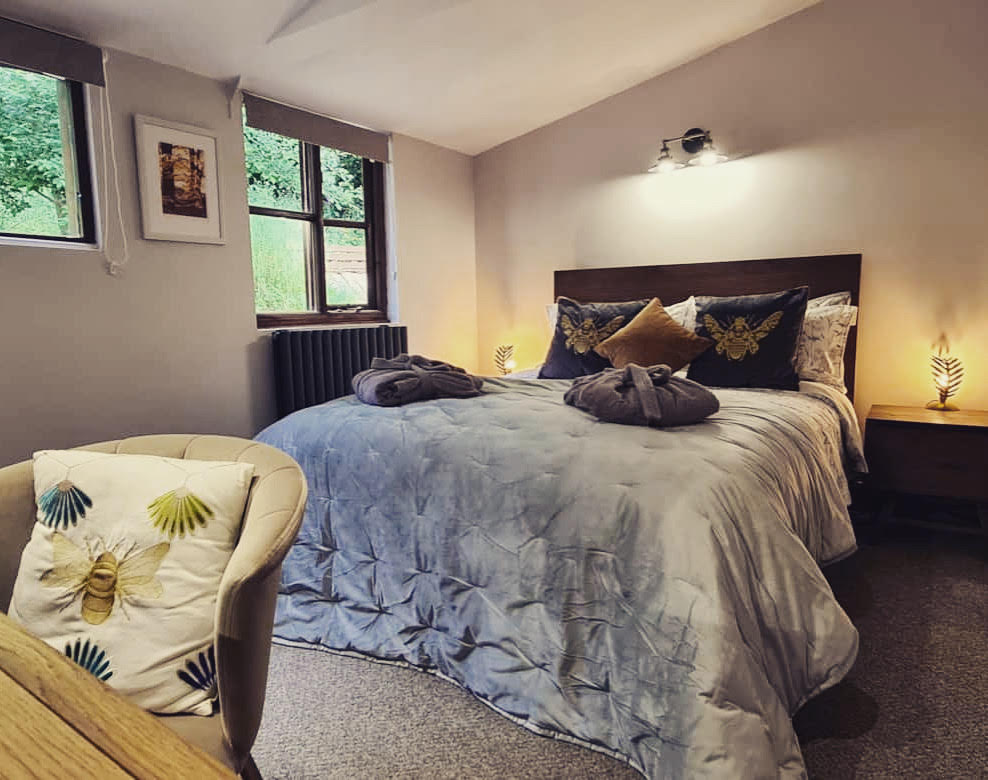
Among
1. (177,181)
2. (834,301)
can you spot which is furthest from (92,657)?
(834,301)

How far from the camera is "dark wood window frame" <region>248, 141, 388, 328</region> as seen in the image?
11.8ft

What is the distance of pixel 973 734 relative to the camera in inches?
62.1

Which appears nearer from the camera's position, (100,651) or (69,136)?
(100,651)

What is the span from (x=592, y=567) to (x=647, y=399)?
608mm

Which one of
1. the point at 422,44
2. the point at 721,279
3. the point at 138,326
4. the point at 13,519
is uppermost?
the point at 422,44

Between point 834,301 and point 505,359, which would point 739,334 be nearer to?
point 834,301

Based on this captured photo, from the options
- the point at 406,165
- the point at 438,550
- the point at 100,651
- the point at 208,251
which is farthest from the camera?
the point at 406,165

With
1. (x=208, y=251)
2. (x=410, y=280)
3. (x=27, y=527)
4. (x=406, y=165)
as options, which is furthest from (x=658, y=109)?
(x=27, y=527)

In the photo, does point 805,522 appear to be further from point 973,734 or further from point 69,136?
point 69,136

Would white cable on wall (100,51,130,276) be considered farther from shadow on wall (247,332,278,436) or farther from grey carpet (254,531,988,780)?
grey carpet (254,531,988,780)

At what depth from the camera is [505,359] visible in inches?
174

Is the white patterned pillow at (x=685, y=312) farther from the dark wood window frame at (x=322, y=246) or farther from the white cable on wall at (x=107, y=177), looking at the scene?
the white cable on wall at (x=107, y=177)

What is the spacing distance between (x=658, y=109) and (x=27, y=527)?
12.3 ft

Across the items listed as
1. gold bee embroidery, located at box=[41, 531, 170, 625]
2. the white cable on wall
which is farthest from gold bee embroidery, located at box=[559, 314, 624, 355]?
gold bee embroidery, located at box=[41, 531, 170, 625]
